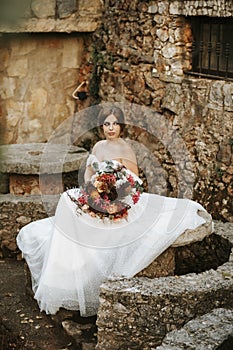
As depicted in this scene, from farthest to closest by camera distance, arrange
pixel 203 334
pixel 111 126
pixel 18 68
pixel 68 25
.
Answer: pixel 18 68, pixel 68 25, pixel 111 126, pixel 203 334

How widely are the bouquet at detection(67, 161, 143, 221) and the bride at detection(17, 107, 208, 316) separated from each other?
0.17 feet

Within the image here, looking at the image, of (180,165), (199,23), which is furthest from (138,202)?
(199,23)

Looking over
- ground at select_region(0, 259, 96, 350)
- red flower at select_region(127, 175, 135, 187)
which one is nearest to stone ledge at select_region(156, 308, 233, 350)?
ground at select_region(0, 259, 96, 350)

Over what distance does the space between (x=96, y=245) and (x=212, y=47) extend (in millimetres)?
2810

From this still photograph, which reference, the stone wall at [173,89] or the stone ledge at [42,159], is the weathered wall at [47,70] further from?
the stone ledge at [42,159]

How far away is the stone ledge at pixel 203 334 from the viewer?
3.93m

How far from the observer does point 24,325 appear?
5.73 meters

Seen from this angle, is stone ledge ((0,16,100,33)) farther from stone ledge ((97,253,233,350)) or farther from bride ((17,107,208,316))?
stone ledge ((97,253,233,350))

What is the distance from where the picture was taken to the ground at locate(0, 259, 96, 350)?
534 centimetres

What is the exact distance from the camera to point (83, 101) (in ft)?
30.7

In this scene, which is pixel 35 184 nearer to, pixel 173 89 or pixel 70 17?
pixel 173 89

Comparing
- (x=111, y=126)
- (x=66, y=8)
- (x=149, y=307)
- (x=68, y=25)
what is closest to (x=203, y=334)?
(x=149, y=307)

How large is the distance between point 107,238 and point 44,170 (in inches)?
85.7

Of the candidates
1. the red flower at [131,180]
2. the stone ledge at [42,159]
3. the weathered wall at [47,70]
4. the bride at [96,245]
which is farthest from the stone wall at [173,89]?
the red flower at [131,180]
